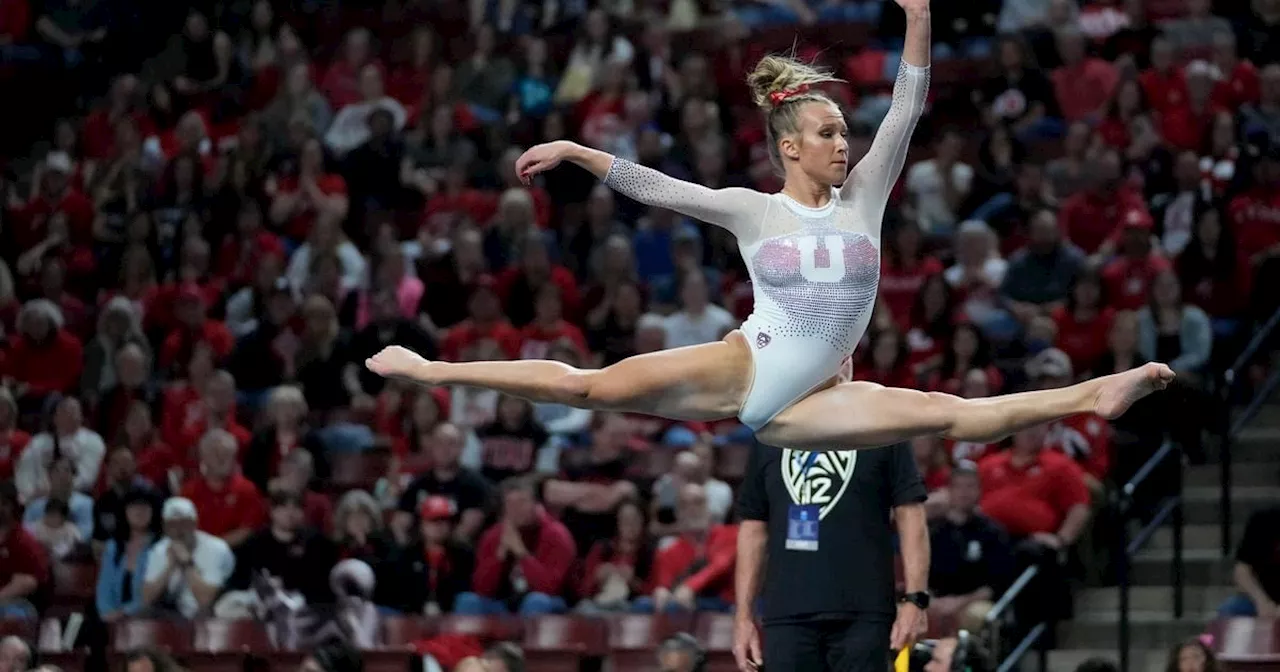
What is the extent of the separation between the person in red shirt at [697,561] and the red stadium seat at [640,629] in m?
0.20

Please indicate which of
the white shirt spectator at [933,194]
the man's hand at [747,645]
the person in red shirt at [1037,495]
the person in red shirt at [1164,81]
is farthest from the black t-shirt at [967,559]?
the person in red shirt at [1164,81]

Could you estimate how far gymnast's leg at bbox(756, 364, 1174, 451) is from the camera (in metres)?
6.11

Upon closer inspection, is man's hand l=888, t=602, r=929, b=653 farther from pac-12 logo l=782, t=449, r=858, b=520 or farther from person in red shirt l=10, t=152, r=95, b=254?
person in red shirt l=10, t=152, r=95, b=254

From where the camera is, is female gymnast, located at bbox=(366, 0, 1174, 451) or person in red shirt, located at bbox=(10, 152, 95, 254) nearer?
female gymnast, located at bbox=(366, 0, 1174, 451)

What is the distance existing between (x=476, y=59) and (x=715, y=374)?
9.29 meters

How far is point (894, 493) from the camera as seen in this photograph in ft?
23.7

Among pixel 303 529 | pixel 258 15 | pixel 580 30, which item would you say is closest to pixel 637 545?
pixel 303 529

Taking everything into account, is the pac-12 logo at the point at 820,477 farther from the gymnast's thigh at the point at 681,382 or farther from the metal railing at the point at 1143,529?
the metal railing at the point at 1143,529

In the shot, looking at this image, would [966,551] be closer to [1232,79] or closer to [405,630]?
[405,630]

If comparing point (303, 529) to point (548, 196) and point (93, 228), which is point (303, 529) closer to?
point (548, 196)

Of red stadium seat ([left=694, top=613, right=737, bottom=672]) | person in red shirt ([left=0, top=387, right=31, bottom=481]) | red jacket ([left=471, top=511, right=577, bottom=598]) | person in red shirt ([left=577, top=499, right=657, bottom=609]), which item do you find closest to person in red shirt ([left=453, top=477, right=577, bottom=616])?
red jacket ([left=471, top=511, right=577, bottom=598])

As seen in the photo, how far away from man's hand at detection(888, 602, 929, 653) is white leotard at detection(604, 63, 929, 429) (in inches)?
44.5

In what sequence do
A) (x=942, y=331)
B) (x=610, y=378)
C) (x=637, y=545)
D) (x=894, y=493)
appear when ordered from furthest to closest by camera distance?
(x=942, y=331), (x=637, y=545), (x=894, y=493), (x=610, y=378)

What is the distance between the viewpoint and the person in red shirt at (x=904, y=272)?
12.2 m
